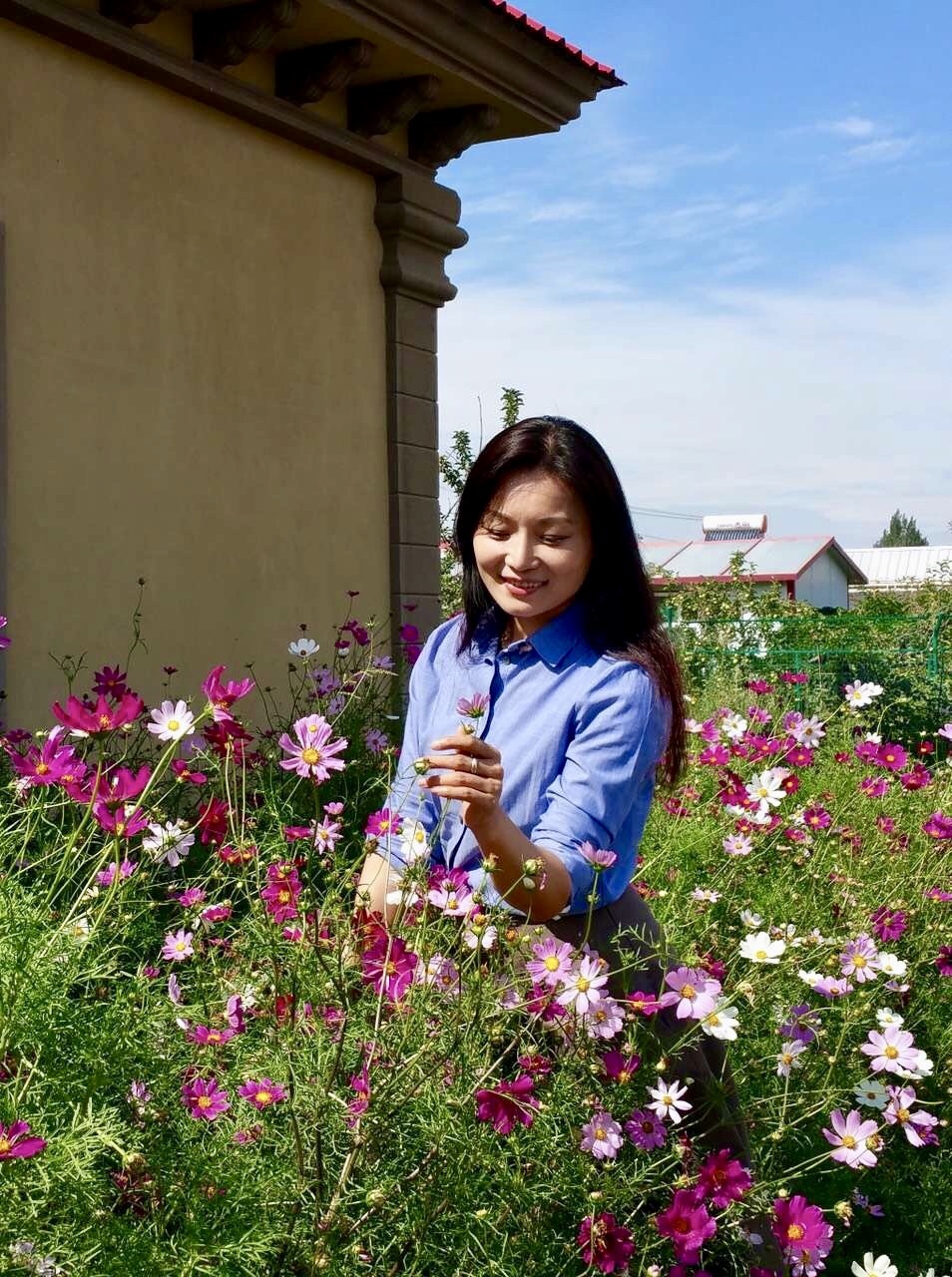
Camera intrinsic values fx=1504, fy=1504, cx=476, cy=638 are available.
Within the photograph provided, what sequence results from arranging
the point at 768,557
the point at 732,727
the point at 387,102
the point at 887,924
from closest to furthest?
the point at 887,924 → the point at 732,727 → the point at 387,102 → the point at 768,557

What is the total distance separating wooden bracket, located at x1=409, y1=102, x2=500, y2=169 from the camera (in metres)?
7.44

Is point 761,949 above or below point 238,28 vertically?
below

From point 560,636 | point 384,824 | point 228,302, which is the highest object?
point 228,302

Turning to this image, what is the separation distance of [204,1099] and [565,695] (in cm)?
82

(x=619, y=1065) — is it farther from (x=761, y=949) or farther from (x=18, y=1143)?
(x=18, y=1143)

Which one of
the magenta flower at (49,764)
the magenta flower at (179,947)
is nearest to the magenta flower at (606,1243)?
the magenta flower at (179,947)

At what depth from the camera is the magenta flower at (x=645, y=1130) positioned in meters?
2.20

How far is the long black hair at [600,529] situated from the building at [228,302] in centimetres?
328

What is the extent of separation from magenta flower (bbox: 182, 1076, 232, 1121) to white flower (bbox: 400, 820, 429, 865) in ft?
1.32

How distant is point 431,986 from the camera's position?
80.2 inches

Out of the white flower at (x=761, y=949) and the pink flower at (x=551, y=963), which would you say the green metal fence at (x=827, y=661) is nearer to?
the white flower at (x=761, y=949)

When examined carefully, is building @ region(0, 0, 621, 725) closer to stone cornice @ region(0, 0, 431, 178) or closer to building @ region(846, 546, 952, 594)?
stone cornice @ region(0, 0, 431, 178)

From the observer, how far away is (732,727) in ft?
14.6

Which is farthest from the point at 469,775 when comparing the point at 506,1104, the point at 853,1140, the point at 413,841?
the point at 853,1140
